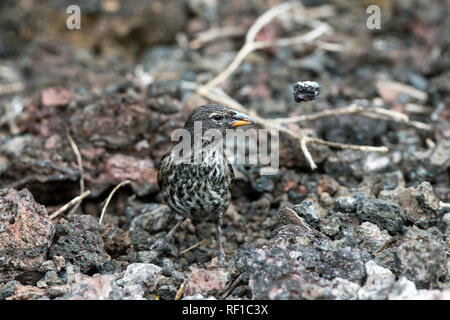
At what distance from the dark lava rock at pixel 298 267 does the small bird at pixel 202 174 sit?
96 cm

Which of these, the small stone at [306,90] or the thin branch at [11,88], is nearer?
the small stone at [306,90]

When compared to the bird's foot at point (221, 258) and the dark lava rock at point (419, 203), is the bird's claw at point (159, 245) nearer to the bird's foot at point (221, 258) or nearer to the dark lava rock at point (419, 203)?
the bird's foot at point (221, 258)

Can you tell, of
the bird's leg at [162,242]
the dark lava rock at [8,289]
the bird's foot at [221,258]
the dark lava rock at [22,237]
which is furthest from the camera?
the bird's leg at [162,242]

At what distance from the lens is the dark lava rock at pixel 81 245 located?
427cm

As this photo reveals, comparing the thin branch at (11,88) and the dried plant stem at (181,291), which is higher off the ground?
the thin branch at (11,88)

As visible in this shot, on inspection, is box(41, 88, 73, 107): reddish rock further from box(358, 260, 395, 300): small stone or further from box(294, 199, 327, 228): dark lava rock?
box(358, 260, 395, 300): small stone

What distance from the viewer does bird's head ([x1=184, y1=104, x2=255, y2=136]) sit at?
4.84 m

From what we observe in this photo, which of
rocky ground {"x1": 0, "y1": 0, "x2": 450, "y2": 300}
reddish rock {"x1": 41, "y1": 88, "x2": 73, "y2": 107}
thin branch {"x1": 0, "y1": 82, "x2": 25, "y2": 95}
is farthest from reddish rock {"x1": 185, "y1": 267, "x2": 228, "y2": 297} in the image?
thin branch {"x1": 0, "y1": 82, "x2": 25, "y2": 95}
